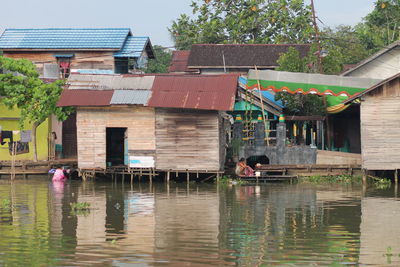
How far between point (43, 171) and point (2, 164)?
1866mm

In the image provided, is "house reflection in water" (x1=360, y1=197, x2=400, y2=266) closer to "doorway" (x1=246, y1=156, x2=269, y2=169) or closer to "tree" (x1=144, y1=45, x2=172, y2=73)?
"doorway" (x1=246, y1=156, x2=269, y2=169)

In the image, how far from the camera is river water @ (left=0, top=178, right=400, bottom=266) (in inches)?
648

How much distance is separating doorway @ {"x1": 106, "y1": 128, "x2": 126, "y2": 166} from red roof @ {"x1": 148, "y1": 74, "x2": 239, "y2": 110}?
14.3 feet

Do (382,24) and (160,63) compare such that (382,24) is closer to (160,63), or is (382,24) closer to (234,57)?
(234,57)

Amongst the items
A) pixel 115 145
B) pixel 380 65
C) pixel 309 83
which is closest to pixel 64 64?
pixel 115 145

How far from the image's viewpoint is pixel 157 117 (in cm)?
3228

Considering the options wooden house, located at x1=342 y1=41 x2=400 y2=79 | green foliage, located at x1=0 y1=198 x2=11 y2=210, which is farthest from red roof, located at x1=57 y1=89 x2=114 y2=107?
wooden house, located at x1=342 y1=41 x2=400 y2=79

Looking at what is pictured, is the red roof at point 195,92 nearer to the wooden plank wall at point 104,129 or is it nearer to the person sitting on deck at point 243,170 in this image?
the wooden plank wall at point 104,129

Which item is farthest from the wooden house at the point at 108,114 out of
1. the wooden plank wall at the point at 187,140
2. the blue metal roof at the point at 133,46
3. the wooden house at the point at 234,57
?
the wooden house at the point at 234,57

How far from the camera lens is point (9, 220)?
21.9 meters

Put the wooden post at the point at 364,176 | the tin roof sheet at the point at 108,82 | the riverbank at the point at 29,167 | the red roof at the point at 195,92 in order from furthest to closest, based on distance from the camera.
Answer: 1. the riverbank at the point at 29,167
2. the tin roof sheet at the point at 108,82
3. the red roof at the point at 195,92
4. the wooden post at the point at 364,176

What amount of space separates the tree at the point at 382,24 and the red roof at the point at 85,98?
2353 cm

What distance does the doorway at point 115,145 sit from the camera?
36.0 m

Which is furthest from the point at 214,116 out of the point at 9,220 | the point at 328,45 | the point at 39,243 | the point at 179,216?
the point at 328,45
